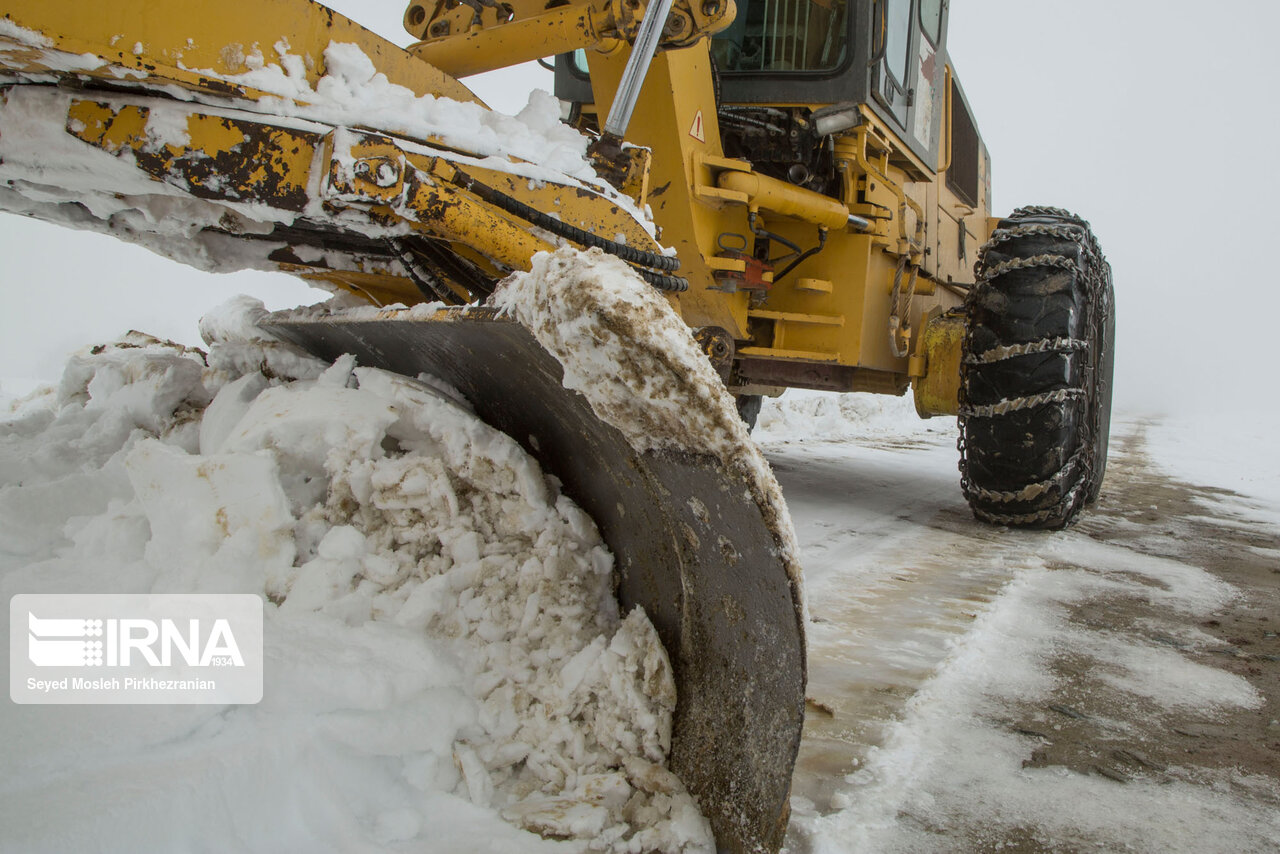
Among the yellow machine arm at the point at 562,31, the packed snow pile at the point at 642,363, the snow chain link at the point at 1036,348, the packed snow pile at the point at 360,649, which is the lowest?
the packed snow pile at the point at 360,649

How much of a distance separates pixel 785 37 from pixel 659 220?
107 cm

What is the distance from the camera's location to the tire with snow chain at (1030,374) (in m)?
3.30

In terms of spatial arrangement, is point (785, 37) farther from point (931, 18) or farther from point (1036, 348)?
point (1036, 348)

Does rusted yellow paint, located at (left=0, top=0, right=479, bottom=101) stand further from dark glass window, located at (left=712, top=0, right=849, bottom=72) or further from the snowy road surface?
dark glass window, located at (left=712, top=0, right=849, bottom=72)

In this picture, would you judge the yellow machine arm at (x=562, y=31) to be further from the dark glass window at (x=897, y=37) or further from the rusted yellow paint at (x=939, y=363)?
the rusted yellow paint at (x=939, y=363)

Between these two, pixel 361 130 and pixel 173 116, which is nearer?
pixel 173 116

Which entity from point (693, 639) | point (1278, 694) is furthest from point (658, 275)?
point (1278, 694)

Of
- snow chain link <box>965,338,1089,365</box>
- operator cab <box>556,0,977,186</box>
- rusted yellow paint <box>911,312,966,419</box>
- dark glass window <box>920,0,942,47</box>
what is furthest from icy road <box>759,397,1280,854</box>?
dark glass window <box>920,0,942,47</box>

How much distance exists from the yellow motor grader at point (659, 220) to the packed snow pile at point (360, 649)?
4.1 inches

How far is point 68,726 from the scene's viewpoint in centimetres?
117

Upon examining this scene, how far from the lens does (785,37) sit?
11.7ft

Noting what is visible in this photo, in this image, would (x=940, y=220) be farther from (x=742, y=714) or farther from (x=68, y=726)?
(x=68, y=726)

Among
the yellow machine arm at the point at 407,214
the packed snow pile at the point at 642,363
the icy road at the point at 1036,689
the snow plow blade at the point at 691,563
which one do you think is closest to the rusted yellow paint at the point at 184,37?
the yellow machine arm at the point at 407,214

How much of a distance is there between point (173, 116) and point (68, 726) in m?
1.11
